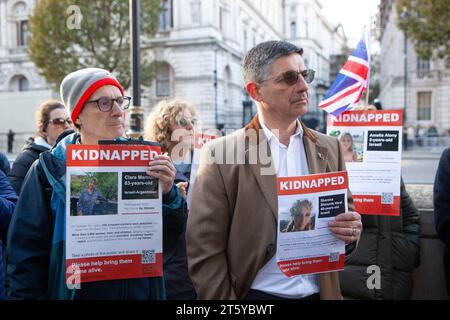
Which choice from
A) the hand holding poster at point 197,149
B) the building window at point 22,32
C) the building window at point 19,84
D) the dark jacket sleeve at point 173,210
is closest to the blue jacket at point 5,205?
the dark jacket sleeve at point 173,210

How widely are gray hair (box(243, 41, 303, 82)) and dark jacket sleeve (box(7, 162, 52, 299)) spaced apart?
124 cm

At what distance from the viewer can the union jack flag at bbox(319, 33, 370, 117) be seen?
418 cm

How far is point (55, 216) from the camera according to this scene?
238cm

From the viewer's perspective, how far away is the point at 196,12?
130 feet

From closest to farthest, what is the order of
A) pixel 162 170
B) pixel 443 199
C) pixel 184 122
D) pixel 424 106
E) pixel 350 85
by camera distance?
pixel 162 170 → pixel 443 199 → pixel 184 122 → pixel 350 85 → pixel 424 106

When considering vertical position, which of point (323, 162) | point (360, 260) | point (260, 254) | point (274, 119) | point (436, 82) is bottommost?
point (360, 260)

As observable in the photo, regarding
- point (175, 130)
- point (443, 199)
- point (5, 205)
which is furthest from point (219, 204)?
point (175, 130)

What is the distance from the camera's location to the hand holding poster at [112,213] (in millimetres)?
2307

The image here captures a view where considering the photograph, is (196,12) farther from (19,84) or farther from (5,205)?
(5,205)

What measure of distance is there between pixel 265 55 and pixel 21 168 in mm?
2556

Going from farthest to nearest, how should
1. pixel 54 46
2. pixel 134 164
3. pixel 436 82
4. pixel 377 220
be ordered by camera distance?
pixel 436 82 < pixel 54 46 < pixel 377 220 < pixel 134 164

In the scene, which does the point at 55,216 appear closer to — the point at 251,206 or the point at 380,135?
the point at 251,206

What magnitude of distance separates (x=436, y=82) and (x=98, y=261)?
134ft
